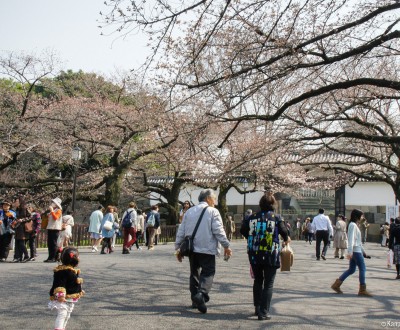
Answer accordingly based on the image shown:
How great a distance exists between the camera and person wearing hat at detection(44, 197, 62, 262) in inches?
530

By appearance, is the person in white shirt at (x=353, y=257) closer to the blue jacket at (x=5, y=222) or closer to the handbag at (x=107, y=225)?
the blue jacket at (x=5, y=222)

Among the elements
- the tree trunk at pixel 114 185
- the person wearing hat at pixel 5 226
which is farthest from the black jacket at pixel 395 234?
the tree trunk at pixel 114 185

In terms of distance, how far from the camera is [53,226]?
44.3ft

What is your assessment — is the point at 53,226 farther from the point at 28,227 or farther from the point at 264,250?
the point at 264,250

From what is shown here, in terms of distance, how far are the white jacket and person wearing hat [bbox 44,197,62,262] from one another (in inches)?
278

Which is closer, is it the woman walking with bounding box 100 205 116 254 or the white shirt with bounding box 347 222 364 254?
the white shirt with bounding box 347 222 364 254

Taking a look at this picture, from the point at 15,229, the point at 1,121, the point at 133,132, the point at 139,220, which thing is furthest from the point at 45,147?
the point at 15,229

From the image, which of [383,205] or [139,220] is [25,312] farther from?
[383,205]

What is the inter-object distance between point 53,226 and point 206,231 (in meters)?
7.58

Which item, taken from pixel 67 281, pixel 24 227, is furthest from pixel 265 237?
pixel 24 227

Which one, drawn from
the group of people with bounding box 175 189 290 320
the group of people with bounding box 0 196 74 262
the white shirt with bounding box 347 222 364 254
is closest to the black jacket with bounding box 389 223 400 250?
the white shirt with bounding box 347 222 364 254

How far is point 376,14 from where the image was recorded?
9430 millimetres

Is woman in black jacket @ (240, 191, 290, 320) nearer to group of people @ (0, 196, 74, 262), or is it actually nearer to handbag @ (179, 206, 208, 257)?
handbag @ (179, 206, 208, 257)

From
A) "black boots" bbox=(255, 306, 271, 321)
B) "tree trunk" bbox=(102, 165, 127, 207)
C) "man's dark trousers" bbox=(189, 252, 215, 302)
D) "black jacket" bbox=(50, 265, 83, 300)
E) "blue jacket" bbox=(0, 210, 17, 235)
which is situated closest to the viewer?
"black jacket" bbox=(50, 265, 83, 300)
